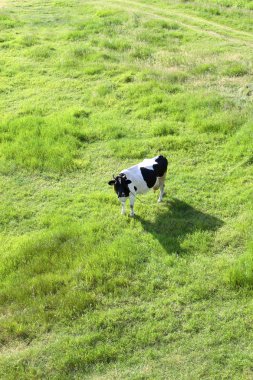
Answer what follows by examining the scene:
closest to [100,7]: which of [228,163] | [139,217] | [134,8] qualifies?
[134,8]

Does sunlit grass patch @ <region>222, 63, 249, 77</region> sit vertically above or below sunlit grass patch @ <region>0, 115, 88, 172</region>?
above

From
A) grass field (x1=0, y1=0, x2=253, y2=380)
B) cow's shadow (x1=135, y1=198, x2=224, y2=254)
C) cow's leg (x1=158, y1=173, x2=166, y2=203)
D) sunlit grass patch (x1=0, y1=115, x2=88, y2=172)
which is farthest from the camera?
sunlit grass patch (x1=0, y1=115, x2=88, y2=172)

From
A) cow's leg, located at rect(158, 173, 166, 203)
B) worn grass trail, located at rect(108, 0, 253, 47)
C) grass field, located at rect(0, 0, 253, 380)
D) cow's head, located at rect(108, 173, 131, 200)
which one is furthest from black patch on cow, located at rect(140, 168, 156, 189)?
worn grass trail, located at rect(108, 0, 253, 47)

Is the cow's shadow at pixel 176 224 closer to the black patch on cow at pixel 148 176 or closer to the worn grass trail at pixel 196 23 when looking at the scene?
the black patch on cow at pixel 148 176

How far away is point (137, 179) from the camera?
520 inches

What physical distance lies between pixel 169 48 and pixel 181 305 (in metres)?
18.3

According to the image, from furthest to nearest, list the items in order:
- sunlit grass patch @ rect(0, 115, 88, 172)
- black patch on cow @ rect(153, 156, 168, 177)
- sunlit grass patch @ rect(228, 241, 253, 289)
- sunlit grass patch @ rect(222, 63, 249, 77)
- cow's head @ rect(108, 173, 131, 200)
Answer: sunlit grass patch @ rect(222, 63, 249, 77), sunlit grass patch @ rect(0, 115, 88, 172), black patch on cow @ rect(153, 156, 168, 177), cow's head @ rect(108, 173, 131, 200), sunlit grass patch @ rect(228, 241, 253, 289)

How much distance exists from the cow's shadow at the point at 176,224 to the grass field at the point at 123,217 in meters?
0.05

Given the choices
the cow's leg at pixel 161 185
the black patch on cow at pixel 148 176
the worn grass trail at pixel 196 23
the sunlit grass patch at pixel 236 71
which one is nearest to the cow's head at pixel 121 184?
the black patch on cow at pixel 148 176

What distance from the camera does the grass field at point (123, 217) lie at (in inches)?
380

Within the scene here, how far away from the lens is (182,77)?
22000 mm

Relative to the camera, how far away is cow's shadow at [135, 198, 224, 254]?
12.3 metres

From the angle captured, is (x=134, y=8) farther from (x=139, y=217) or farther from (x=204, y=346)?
(x=204, y=346)

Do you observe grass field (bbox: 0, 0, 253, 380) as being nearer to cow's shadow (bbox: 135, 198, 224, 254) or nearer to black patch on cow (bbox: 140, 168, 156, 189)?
cow's shadow (bbox: 135, 198, 224, 254)
